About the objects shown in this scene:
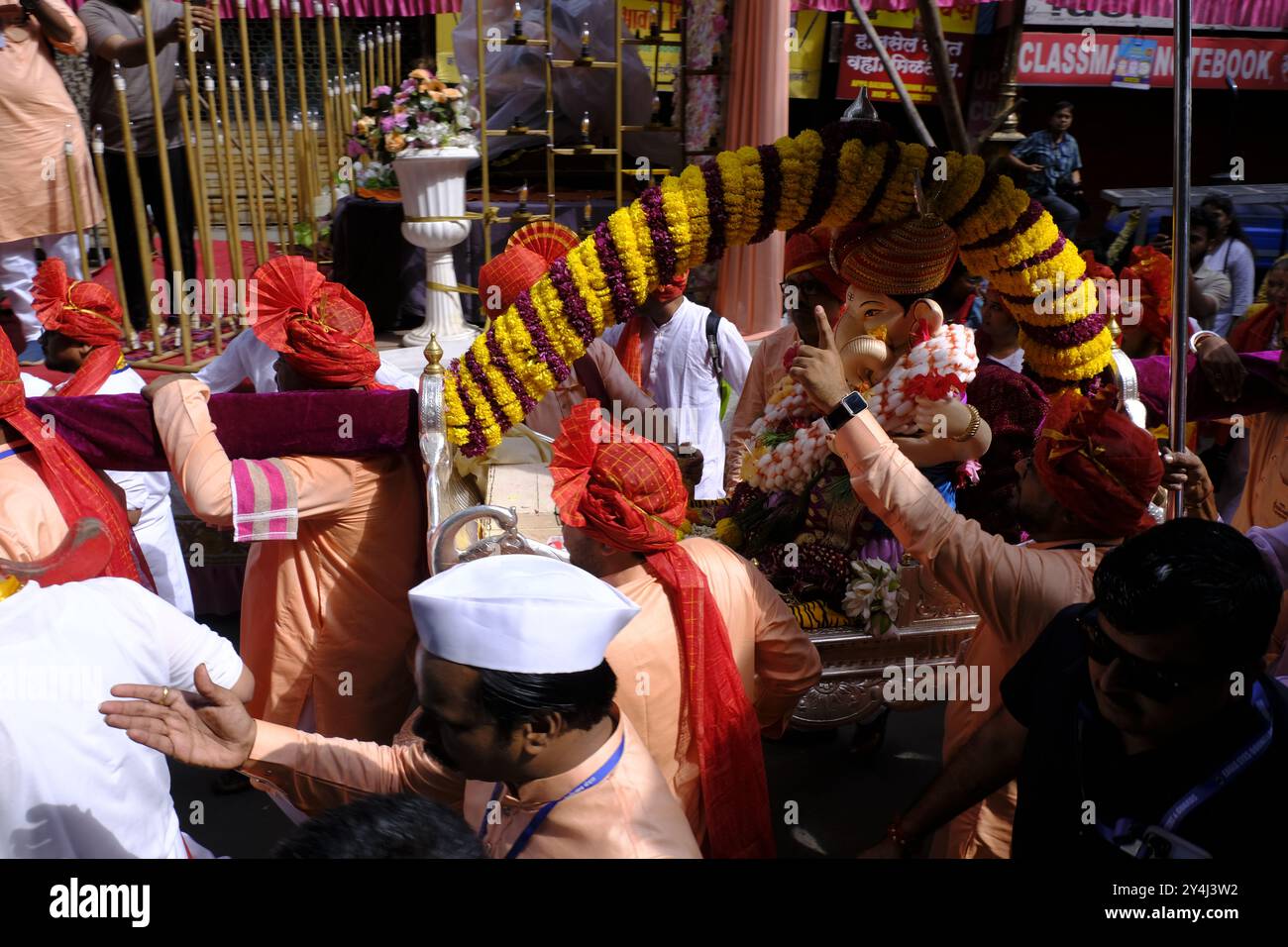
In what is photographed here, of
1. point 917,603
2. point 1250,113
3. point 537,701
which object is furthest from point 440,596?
point 1250,113

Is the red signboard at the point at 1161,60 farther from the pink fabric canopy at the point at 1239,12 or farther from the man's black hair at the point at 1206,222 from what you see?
the man's black hair at the point at 1206,222

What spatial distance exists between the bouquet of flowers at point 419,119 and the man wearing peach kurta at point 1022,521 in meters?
3.83

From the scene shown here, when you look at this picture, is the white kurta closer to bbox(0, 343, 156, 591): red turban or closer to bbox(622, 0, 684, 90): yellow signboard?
bbox(0, 343, 156, 591): red turban

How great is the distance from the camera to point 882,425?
295cm

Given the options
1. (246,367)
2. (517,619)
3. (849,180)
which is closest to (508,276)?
(246,367)

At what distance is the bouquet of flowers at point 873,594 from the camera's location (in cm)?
309

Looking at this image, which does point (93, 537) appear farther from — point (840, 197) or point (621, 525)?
point (840, 197)

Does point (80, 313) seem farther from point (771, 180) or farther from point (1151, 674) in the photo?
point (1151, 674)

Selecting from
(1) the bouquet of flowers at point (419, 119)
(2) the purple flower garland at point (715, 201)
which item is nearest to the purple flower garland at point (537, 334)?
(2) the purple flower garland at point (715, 201)

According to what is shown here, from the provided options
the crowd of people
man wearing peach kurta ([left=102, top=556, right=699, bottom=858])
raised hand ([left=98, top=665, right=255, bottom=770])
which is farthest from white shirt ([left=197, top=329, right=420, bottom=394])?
man wearing peach kurta ([left=102, top=556, right=699, bottom=858])

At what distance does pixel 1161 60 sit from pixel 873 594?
11155 mm

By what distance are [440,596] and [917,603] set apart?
2.04m

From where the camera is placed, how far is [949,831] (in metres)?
2.40

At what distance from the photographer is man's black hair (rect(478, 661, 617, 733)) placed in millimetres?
1512
